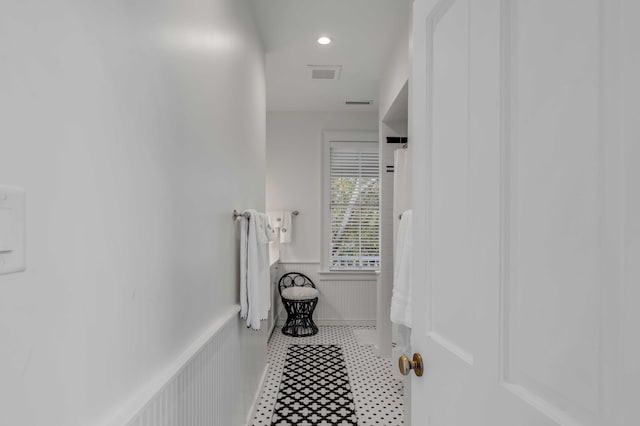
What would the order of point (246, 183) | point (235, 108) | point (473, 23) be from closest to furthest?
point (473, 23)
point (235, 108)
point (246, 183)

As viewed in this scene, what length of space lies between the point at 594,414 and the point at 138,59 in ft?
3.74

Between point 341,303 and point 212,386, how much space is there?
10.4ft

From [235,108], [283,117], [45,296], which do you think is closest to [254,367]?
[235,108]

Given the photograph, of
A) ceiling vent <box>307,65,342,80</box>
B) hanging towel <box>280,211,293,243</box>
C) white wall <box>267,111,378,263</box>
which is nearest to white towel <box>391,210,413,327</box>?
ceiling vent <box>307,65,342,80</box>

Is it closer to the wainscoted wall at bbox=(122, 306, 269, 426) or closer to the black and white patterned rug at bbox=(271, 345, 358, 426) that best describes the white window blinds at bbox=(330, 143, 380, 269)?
the black and white patterned rug at bbox=(271, 345, 358, 426)

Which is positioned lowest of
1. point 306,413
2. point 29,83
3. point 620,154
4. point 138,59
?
point 306,413

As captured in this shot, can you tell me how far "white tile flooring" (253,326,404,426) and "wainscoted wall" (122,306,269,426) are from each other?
1.23 feet

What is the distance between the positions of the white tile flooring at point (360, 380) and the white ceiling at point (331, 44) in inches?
102

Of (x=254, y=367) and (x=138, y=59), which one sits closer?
(x=138, y=59)

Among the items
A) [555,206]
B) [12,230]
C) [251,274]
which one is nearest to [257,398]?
[251,274]

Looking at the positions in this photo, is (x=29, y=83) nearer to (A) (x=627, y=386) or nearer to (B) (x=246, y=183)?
(A) (x=627, y=386)

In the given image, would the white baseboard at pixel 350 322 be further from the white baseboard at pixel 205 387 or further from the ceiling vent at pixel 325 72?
the ceiling vent at pixel 325 72

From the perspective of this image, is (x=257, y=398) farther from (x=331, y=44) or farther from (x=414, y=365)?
(x=331, y=44)

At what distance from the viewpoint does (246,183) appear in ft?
7.40
